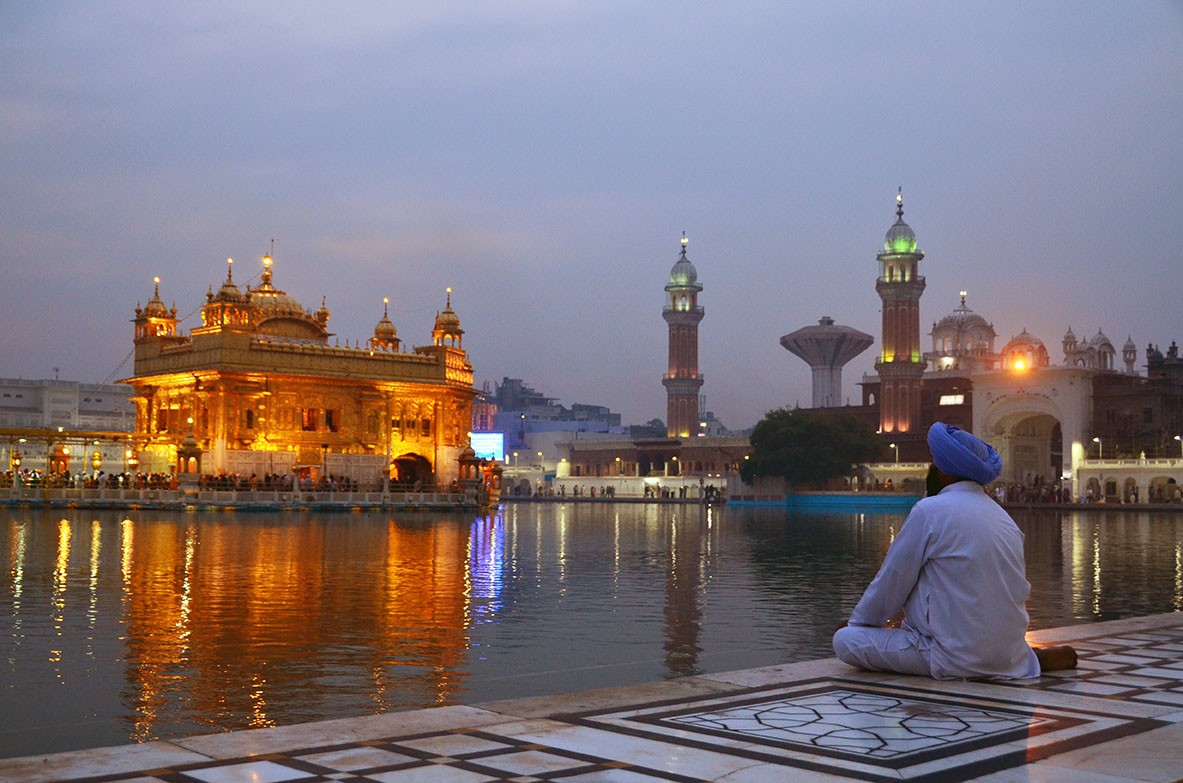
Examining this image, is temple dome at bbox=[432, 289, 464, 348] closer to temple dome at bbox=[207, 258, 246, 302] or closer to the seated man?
temple dome at bbox=[207, 258, 246, 302]

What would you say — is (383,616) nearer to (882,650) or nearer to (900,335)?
(882,650)

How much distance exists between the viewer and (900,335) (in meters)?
92.4

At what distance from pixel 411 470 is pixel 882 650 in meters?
51.3

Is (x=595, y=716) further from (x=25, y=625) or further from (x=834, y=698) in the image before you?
(x=25, y=625)

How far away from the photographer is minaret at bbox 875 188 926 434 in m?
90.7

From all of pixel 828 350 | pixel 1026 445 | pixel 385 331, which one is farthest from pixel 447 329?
pixel 828 350

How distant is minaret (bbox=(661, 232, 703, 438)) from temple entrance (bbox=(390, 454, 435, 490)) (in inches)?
2195

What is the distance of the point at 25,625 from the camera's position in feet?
35.1

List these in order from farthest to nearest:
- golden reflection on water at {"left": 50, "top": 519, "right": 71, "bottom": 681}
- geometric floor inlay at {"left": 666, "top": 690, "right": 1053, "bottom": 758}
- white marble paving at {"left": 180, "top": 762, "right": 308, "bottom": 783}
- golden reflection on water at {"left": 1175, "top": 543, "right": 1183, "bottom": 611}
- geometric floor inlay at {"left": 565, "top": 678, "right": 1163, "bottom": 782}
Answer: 1. golden reflection on water at {"left": 1175, "top": 543, "right": 1183, "bottom": 611}
2. golden reflection on water at {"left": 50, "top": 519, "right": 71, "bottom": 681}
3. geometric floor inlay at {"left": 666, "top": 690, "right": 1053, "bottom": 758}
4. geometric floor inlay at {"left": 565, "top": 678, "right": 1163, "bottom": 782}
5. white marble paving at {"left": 180, "top": 762, "right": 308, "bottom": 783}

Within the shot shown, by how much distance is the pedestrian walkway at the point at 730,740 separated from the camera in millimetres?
4875

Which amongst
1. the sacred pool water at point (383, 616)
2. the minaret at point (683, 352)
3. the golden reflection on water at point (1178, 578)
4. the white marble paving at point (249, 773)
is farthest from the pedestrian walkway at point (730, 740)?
the minaret at point (683, 352)

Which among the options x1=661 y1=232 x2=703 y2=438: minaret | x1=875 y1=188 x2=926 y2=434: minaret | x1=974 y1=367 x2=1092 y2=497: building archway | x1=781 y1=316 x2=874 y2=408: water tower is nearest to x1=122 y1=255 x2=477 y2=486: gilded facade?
x1=974 y1=367 x2=1092 y2=497: building archway

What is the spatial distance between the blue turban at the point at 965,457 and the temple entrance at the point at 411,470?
48.6 metres

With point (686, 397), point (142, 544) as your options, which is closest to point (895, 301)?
point (686, 397)
